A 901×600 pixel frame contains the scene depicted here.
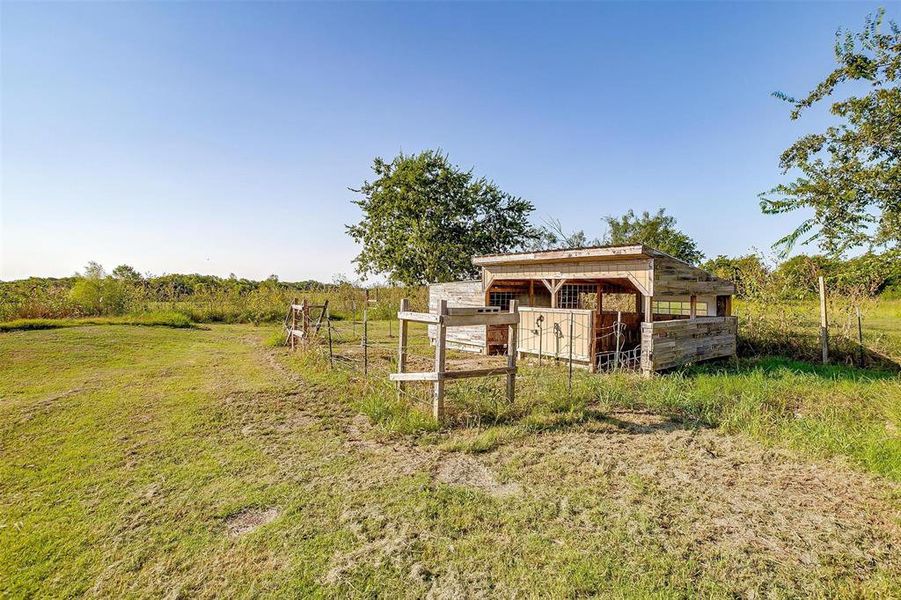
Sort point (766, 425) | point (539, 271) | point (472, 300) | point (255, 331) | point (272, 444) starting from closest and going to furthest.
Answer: point (272, 444) < point (766, 425) < point (539, 271) < point (472, 300) < point (255, 331)

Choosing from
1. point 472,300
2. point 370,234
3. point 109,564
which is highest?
point 370,234

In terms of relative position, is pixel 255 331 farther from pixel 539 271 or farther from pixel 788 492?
pixel 788 492

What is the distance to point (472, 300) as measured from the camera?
41.3 feet

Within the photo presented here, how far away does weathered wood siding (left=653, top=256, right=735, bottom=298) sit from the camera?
348 inches

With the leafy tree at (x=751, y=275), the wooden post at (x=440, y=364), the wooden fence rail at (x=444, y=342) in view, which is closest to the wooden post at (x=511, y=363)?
the wooden fence rail at (x=444, y=342)

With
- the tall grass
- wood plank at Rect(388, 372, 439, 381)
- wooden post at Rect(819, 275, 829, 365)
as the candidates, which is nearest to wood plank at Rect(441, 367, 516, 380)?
wood plank at Rect(388, 372, 439, 381)

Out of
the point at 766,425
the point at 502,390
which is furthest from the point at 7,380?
the point at 766,425

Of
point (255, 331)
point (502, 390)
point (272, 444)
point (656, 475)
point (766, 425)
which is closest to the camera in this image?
point (656, 475)

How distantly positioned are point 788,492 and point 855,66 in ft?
32.8

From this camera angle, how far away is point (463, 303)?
503 inches

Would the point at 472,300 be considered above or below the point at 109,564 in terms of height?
above

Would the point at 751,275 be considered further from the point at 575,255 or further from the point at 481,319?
the point at 481,319

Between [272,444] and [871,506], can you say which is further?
[272,444]

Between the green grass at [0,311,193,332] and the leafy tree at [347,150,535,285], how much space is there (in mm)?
9035
